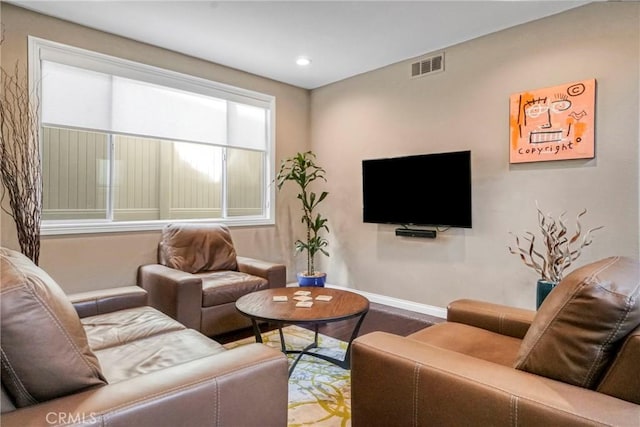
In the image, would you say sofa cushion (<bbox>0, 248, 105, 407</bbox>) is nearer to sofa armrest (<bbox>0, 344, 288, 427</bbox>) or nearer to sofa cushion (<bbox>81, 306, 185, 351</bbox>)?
sofa armrest (<bbox>0, 344, 288, 427</bbox>)

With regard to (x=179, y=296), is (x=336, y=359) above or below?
below

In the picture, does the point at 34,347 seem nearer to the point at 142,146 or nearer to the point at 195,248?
the point at 195,248

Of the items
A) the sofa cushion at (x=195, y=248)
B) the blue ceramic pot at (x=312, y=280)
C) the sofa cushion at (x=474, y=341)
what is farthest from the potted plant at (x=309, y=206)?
the sofa cushion at (x=474, y=341)

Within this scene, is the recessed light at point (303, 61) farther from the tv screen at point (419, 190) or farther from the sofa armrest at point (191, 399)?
the sofa armrest at point (191, 399)

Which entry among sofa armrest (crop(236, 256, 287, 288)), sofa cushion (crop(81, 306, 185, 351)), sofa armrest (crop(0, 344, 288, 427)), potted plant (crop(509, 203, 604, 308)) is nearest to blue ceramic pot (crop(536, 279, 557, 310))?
potted plant (crop(509, 203, 604, 308))

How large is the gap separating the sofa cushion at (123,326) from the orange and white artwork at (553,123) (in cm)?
302

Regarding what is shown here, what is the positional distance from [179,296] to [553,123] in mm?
3278

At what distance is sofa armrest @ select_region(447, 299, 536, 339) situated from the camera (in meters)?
1.89

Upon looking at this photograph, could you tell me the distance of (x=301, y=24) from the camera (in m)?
3.22

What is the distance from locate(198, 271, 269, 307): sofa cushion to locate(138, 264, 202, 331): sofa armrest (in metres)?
0.10

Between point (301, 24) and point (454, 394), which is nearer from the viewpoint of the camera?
point (454, 394)

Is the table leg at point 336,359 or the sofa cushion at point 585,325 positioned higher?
the sofa cushion at point 585,325

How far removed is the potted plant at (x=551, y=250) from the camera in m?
2.89

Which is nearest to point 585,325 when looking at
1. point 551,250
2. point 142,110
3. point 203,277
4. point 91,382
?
point 91,382
